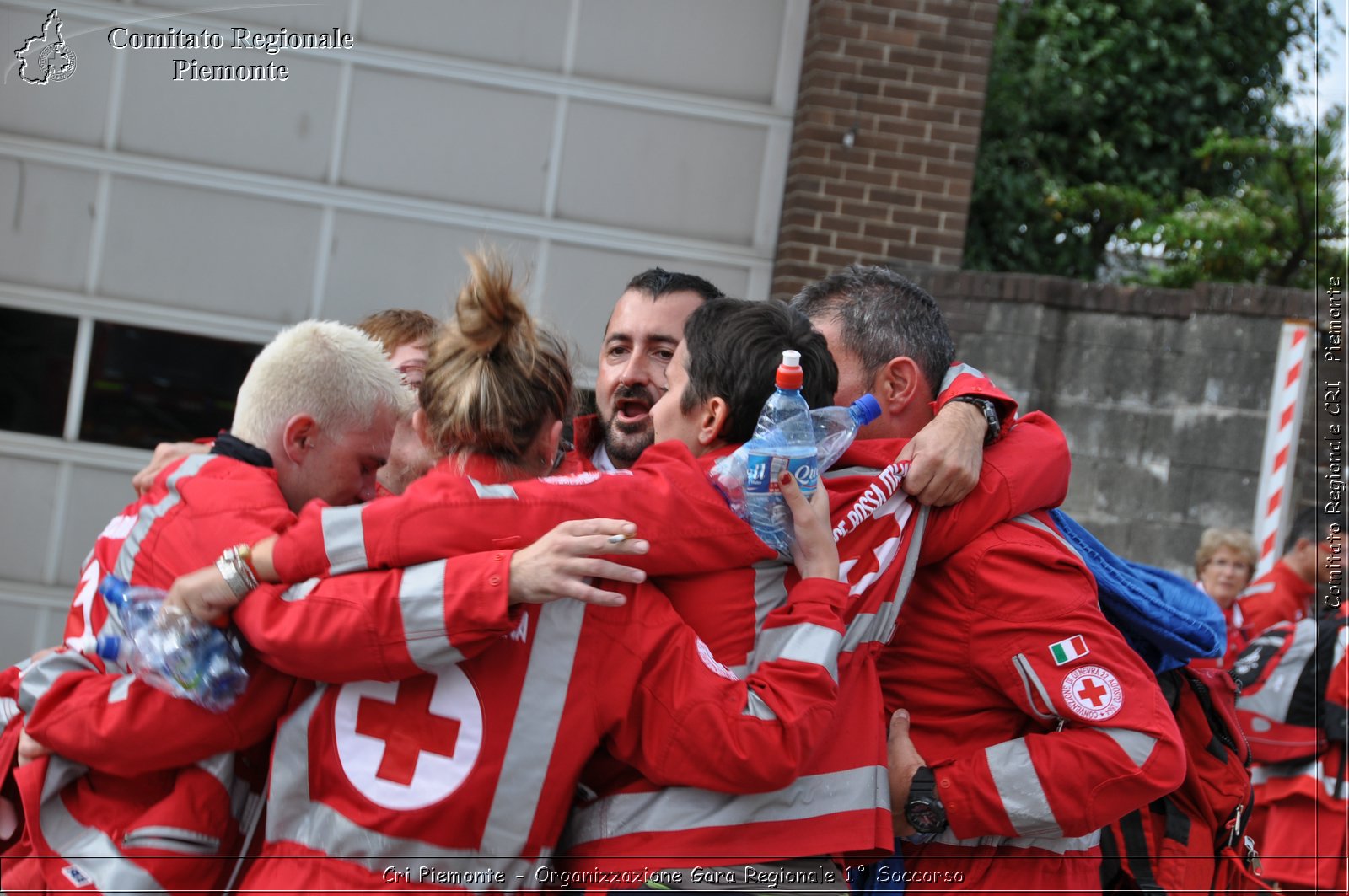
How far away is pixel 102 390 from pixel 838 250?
13.7 ft

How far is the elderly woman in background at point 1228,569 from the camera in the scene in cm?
632

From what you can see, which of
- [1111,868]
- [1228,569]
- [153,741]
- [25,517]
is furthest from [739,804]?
[25,517]

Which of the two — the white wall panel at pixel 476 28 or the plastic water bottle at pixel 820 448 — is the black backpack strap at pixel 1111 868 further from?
the white wall panel at pixel 476 28

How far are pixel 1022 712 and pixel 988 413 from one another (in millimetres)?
588

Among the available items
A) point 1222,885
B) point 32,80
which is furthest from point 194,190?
point 1222,885

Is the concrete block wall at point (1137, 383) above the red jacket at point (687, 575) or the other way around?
above

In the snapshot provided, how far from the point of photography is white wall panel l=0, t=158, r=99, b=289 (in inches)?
268

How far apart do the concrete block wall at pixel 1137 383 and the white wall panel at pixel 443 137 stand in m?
2.26

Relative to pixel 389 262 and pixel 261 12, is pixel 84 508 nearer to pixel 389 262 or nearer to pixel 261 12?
pixel 389 262

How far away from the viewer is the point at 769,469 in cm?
199

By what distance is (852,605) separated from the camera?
2.15 meters

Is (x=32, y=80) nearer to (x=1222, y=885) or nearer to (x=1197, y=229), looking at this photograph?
(x=1222, y=885)

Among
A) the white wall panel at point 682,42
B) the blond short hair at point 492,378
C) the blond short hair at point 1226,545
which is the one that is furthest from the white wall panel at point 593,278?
the blond short hair at point 492,378

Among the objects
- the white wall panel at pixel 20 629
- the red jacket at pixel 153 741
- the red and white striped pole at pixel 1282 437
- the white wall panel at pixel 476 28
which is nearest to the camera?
the red jacket at pixel 153 741
